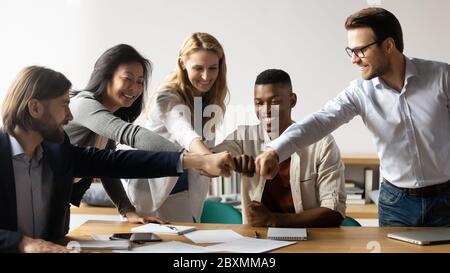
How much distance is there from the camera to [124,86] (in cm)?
214

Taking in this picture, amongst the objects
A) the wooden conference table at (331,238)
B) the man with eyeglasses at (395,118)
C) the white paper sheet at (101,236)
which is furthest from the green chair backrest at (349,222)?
the white paper sheet at (101,236)

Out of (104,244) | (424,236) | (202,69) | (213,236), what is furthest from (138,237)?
(424,236)

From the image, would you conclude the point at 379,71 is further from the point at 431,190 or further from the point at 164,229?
the point at 164,229

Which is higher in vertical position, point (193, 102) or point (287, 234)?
point (193, 102)

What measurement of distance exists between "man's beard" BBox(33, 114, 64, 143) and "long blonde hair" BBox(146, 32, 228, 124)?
34cm

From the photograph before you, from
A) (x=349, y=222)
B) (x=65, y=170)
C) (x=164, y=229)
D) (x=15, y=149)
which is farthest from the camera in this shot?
(x=349, y=222)

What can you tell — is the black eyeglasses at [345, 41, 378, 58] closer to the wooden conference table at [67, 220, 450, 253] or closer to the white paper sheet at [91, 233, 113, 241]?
the wooden conference table at [67, 220, 450, 253]

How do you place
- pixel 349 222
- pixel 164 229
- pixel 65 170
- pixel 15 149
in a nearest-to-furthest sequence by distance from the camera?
pixel 15 149
pixel 65 170
pixel 164 229
pixel 349 222

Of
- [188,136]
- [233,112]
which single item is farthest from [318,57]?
[188,136]

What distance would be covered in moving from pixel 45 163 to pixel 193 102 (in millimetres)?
569

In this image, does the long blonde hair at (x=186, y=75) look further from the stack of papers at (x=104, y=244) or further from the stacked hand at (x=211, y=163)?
the stack of papers at (x=104, y=244)

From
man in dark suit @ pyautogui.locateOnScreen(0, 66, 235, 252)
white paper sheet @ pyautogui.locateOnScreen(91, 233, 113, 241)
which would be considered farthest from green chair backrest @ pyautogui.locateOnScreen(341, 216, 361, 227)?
white paper sheet @ pyautogui.locateOnScreen(91, 233, 113, 241)

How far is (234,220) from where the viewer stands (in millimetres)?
2260
